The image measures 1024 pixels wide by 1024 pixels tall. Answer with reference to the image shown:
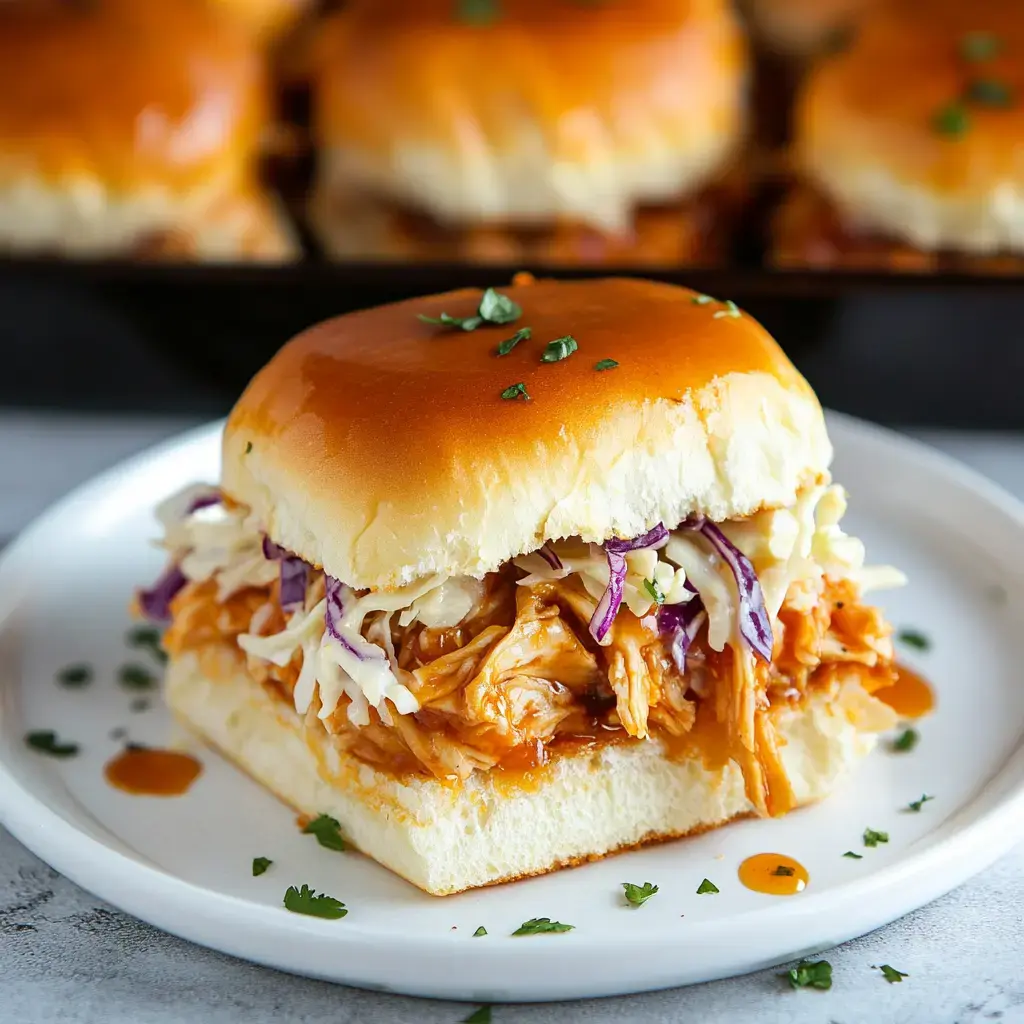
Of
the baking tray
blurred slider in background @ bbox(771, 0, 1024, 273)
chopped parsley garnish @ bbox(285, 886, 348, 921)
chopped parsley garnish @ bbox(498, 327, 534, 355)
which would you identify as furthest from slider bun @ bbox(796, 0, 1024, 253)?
chopped parsley garnish @ bbox(285, 886, 348, 921)

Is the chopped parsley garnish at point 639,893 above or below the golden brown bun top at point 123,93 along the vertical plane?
below

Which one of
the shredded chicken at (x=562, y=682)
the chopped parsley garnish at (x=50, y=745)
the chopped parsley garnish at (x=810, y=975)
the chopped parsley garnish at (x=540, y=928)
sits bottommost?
the chopped parsley garnish at (x=50, y=745)

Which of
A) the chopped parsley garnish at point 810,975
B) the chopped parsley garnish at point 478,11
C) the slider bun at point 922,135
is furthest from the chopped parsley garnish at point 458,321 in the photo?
the chopped parsley garnish at point 478,11

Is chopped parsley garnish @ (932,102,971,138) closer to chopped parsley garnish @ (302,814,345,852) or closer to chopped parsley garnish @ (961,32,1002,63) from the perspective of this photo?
chopped parsley garnish @ (961,32,1002,63)

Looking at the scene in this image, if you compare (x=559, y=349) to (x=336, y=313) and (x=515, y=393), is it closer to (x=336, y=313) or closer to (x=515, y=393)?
(x=515, y=393)

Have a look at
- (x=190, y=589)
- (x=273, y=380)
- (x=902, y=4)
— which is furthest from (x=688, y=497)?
(x=902, y=4)

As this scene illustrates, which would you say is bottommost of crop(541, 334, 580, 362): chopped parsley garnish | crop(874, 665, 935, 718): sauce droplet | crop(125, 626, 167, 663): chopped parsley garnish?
crop(125, 626, 167, 663): chopped parsley garnish

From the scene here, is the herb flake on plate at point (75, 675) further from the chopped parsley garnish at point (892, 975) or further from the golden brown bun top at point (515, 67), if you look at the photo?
the golden brown bun top at point (515, 67)
